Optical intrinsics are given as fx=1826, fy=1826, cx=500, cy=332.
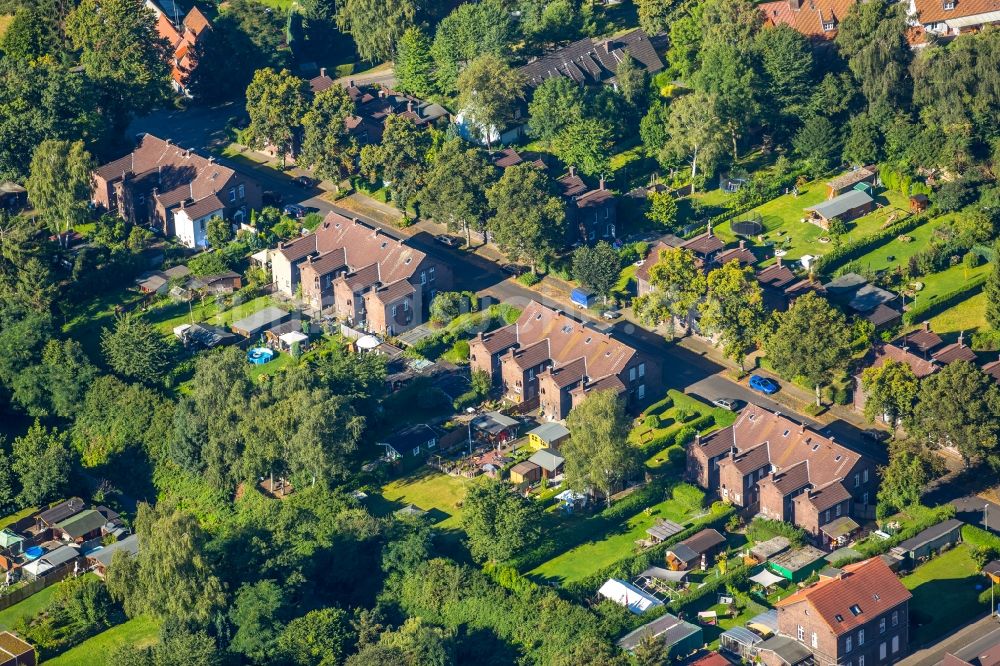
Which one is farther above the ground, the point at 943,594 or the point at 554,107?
the point at 554,107

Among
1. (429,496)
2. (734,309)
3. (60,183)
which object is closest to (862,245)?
(734,309)

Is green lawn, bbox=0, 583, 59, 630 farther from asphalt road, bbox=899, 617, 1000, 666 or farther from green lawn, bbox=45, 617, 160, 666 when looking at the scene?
asphalt road, bbox=899, 617, 1000, 666

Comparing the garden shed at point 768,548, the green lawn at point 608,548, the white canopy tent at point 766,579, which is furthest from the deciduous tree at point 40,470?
the white canopy tent at point 766,579

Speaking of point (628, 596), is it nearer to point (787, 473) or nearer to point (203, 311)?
point (787, 473)

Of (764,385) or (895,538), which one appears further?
(764,385)

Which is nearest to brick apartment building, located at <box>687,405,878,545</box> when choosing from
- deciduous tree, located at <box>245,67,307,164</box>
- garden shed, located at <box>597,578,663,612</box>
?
garden shed, located at <box>597,578,663,612</box>

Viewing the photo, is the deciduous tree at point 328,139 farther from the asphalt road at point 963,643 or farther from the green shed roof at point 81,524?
the asphalt road at point 963,643
